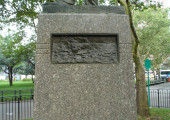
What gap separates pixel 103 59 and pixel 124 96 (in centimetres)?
74

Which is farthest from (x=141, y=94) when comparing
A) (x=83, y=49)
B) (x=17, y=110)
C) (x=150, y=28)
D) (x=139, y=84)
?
(x=150, y=28)

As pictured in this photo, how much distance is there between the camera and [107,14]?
3350 millimetres

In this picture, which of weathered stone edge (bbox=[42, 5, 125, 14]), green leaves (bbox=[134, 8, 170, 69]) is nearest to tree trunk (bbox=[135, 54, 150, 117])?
weathered stone edge (bbox=[42, 5, 125, 14])

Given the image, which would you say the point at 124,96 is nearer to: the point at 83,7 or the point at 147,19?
the point at 83,7

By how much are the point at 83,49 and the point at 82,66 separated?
324 millimetres

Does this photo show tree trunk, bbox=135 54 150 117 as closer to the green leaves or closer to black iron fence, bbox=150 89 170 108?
black iron fence, bbox=150 89 170 108

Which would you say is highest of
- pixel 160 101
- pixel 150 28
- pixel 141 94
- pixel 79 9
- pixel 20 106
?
pixel 150 28

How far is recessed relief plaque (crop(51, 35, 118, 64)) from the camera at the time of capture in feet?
10.2

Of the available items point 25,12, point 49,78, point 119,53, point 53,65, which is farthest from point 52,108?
point 25,12

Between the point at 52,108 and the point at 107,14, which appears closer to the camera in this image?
the point at 52,108

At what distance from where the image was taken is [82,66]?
10.0ft

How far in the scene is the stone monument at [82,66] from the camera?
2.93m

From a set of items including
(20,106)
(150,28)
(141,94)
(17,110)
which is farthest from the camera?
(150,28)

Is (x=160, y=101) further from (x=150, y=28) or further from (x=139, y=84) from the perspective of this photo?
(x=150, y=28)
